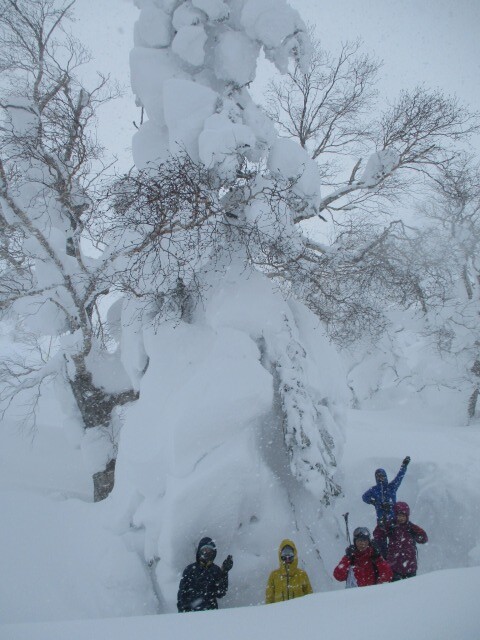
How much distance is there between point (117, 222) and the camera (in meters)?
4.41

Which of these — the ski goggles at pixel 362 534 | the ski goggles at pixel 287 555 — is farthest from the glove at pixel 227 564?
the ski goggles at pixel 362 534

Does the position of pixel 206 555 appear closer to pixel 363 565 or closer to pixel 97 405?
pixel 363 565

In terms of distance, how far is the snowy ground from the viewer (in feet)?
6.57

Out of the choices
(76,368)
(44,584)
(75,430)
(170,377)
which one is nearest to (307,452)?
(170,377)

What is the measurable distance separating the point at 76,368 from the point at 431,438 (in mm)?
7870

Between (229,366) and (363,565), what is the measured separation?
8.85 feet

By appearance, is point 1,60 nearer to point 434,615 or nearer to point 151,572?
point 151,572

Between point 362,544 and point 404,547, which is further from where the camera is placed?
point 404,547

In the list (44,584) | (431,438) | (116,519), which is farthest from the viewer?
(431,438)

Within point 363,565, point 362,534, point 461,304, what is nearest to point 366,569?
point 363,565

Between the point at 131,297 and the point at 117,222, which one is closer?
the point at 117,222

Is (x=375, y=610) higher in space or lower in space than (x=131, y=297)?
lower

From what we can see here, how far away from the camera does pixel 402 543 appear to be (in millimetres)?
4250

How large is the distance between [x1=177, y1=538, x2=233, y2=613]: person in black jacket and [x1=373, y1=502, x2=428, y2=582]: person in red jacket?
210 centimetres
